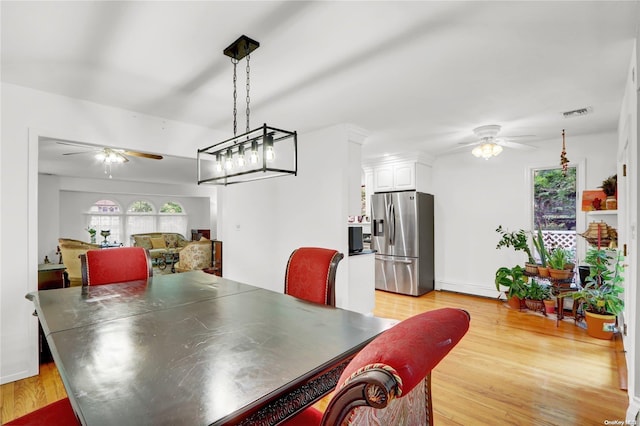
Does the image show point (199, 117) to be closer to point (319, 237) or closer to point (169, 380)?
point (319, 237)

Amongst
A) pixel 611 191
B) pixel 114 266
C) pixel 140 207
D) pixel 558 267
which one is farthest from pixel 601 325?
pixel 140 207

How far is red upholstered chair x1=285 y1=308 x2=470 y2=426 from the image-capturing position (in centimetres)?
53

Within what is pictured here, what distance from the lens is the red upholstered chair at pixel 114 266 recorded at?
7.66ft

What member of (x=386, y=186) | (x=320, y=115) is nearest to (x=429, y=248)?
(x=386, y=186)

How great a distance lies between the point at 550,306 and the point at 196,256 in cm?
529

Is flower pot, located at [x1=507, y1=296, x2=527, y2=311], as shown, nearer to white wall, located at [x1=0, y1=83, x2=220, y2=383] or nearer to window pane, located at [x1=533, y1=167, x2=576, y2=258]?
window pane, located at [x1=533, y1=167, x2=576, y2=258]

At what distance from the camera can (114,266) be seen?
2471 millimetres

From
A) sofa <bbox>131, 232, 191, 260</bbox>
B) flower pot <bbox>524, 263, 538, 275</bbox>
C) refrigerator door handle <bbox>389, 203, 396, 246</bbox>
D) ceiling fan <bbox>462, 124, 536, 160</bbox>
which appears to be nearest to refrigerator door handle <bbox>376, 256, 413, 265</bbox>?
refrigerator door handle <bbox>389, 203, 396, 246</bbox>

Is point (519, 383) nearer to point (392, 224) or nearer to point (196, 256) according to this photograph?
point (392, 224)

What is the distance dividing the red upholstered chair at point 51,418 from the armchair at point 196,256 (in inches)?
170

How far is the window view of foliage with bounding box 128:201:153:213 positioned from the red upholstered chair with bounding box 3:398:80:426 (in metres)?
9.39

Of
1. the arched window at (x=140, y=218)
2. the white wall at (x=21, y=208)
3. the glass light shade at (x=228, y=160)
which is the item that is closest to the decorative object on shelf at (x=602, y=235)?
the glass light shade at (x=228, y=160)

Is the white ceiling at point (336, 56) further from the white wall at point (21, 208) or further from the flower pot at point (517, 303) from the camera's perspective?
the flower pot at point (517, 303)

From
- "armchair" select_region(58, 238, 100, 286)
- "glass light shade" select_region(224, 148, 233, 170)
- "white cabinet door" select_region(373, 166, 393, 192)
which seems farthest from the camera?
"white cabinet door" select_region(373, 166, 393, 192)
